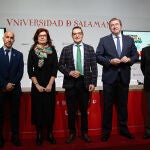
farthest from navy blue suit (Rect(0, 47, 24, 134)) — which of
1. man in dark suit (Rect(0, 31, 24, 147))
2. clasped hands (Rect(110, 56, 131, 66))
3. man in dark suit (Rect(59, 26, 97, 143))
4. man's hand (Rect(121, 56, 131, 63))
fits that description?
man's hand (Rect(121, 56, 131, 63))

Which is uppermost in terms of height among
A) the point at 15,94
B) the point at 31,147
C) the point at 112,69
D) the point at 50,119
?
the point at 112,69

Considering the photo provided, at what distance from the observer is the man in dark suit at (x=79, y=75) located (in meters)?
3.37

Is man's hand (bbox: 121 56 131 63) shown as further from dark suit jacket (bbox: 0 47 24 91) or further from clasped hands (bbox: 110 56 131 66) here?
dark suit jacket (bbox: 0 47 24 91)

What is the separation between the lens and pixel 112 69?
346 cm

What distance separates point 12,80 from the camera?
324cm

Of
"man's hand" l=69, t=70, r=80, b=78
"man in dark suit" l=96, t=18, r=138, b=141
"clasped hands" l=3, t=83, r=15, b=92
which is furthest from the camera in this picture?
"man in dark suit" l=96, t=18, r=138, b=141

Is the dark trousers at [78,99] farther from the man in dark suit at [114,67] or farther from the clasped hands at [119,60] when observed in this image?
the clasped hands at [119,60]

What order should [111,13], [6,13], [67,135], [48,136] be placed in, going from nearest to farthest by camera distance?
[48,136], [67,135], [6,13], [111,13]

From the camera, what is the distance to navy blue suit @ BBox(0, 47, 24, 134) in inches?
127

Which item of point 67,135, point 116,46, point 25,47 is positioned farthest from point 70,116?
point 25,47

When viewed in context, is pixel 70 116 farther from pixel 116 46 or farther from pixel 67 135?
pixel 116 46

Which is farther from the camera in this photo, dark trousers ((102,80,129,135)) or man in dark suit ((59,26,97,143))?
dark trousers ((102,80,129,135))

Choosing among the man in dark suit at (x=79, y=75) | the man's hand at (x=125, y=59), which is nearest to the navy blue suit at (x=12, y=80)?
the man in dark suit at (x=79, y=75)

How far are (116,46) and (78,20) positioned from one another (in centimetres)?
230
